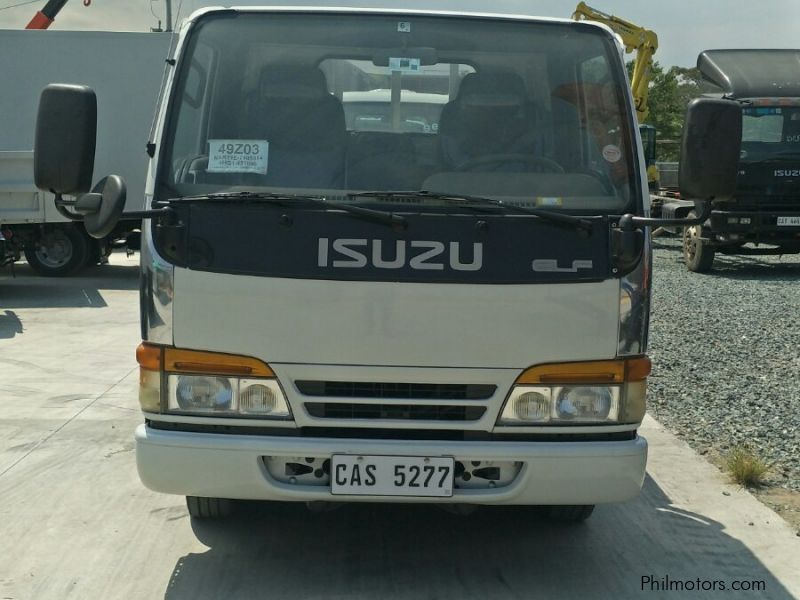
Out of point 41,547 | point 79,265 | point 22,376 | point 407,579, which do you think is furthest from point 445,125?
point 79,265

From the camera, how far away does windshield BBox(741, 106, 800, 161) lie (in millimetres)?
17562

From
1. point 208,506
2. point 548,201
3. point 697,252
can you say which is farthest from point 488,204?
point 697,252

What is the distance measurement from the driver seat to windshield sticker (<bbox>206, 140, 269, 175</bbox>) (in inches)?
28.4

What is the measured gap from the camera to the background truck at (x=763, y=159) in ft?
57.7

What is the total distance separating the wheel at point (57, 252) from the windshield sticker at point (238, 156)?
13.2 meters

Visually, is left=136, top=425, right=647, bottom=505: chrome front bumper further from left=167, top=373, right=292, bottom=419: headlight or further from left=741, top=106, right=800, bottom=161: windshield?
left=741, top=106, right=800, bottom=161: windshield

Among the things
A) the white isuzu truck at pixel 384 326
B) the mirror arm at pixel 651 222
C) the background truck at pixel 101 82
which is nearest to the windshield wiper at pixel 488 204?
the white isuzu truck at pixel 384 326

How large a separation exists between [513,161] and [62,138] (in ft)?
5.69

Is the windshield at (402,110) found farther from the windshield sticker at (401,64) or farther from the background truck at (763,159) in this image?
the background truck at (763,159)

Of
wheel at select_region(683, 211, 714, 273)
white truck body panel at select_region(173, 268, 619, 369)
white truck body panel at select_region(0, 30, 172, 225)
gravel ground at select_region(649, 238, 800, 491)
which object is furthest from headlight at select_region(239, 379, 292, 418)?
wheel at select_region(683, 211, 714, 273)

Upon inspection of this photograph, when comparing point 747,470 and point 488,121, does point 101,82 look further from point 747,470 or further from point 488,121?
point 488,121

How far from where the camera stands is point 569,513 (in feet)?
17.4

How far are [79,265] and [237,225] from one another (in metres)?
13.7

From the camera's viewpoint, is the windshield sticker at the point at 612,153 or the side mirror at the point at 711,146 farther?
the windshield sticker at the point at 612,153
